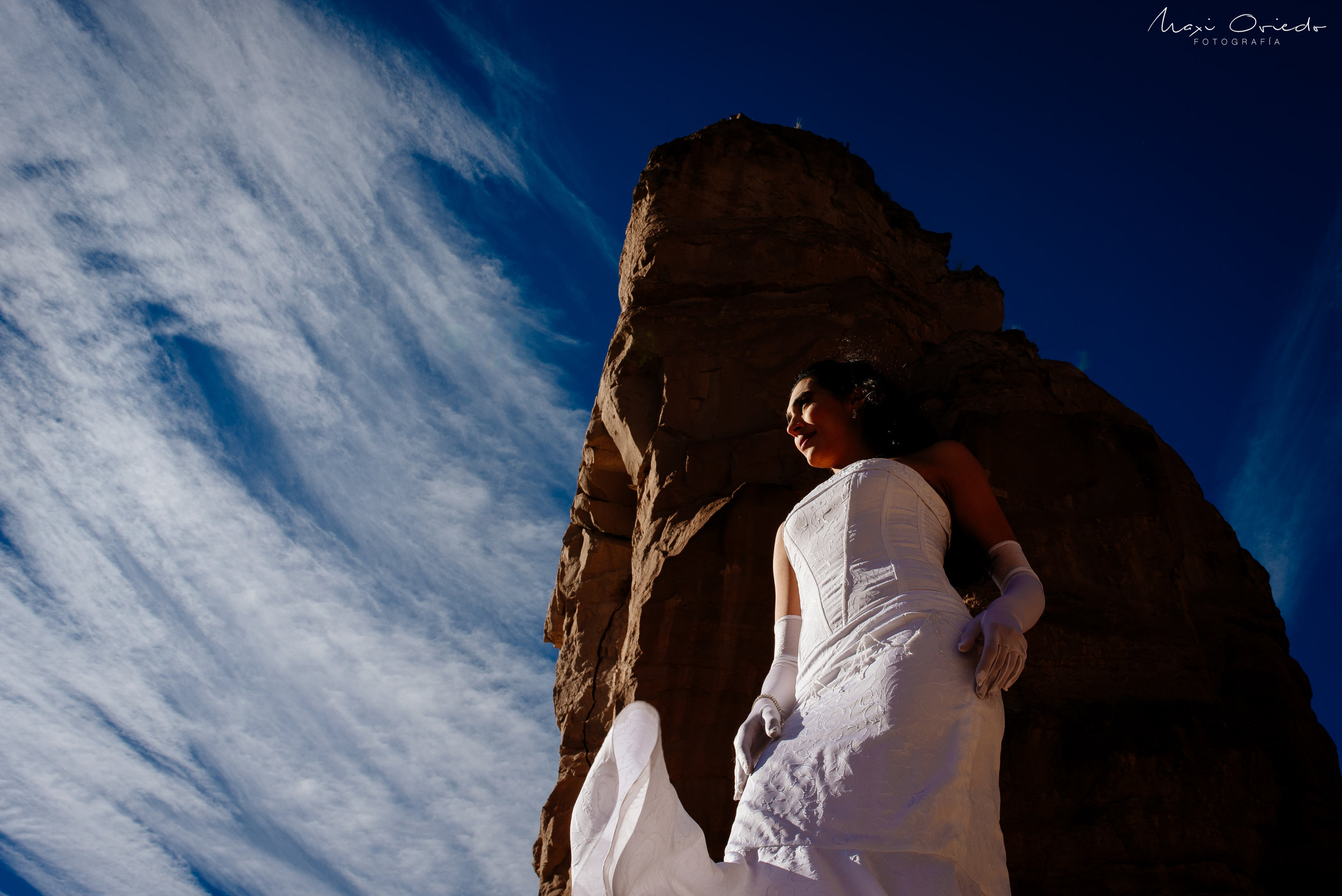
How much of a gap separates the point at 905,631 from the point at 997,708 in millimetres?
363

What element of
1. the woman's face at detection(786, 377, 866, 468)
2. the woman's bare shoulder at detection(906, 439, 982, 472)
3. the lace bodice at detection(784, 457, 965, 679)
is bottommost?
the lace bodice at detection(784, 457, 965, 679)

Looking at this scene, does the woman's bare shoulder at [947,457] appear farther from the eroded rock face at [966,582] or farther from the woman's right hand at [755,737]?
the eroded rock face at [966,582]

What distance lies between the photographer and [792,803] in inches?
101

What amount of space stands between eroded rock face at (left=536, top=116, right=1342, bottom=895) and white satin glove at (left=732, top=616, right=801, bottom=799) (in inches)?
94.7

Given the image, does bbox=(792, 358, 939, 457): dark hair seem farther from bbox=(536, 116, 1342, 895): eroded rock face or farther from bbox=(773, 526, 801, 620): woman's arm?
bbox=(536, 116, 1342, 895): eroded rock face

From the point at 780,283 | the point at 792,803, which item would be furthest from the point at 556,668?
the point at 792,803

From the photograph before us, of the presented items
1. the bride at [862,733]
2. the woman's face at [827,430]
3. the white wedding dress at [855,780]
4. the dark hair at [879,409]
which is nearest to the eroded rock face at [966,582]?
the dark hair at [879,409]

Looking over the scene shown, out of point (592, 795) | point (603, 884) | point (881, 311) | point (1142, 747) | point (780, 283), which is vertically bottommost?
point (603, 884)

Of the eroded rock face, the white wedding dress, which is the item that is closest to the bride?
the white wedding dress

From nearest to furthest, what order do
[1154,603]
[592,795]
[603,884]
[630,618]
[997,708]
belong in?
[603,884]
[592,795]
[997,708]
[1154,603]
[630,618]

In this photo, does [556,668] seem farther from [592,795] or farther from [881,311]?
[592,795]

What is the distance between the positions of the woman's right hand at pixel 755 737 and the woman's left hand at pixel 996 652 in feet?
2.32

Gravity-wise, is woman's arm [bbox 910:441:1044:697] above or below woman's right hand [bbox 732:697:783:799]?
above

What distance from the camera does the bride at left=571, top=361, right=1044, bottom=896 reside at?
230cm
